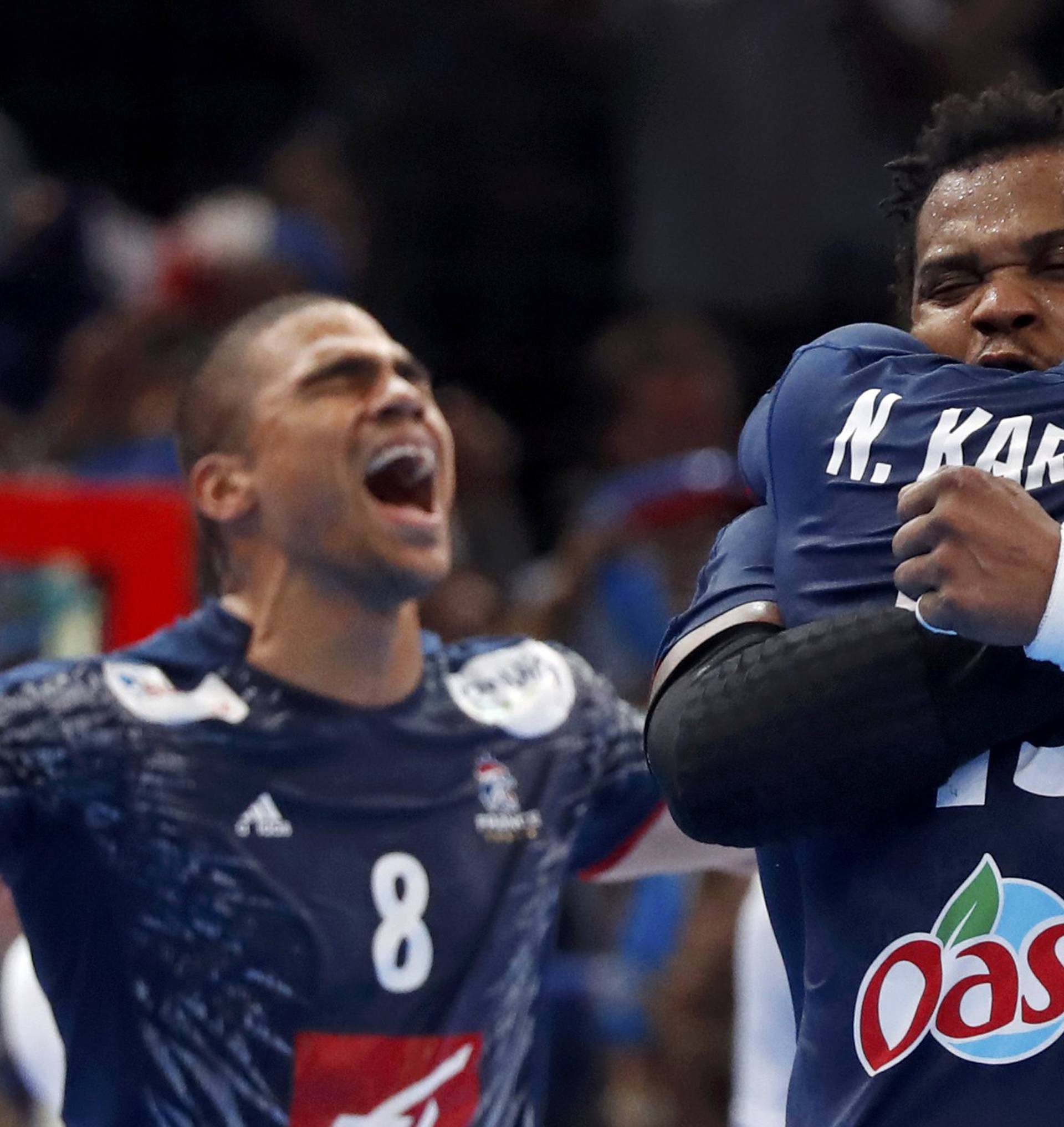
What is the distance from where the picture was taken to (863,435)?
1729 millimetres

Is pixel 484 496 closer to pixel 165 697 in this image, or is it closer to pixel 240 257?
pixel 240 257

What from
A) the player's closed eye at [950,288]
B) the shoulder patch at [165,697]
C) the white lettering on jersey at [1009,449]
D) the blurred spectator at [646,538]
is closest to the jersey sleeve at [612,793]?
the shoulder patch at [165,697]

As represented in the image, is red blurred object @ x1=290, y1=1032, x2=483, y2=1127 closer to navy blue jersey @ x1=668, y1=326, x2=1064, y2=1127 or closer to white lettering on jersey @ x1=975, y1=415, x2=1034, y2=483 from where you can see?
navy blue jersey @ x1=668, y1=326, x2=1064, y2=1127

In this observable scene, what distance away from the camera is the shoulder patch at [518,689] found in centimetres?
288

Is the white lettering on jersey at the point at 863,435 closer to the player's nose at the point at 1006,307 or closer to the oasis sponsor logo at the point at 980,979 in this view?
the player's nose at the point at 1006,307

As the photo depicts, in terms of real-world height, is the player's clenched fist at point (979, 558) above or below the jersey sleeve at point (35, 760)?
above

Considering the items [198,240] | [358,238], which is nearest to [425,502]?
[198,240]

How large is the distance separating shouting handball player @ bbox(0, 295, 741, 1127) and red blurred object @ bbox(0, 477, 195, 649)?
3.40 ft

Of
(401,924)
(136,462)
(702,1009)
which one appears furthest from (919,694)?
(136,462)

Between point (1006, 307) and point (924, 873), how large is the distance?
476mm

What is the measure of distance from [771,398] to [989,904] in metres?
0.48

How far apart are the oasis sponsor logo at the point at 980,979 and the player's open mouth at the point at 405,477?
135 cm

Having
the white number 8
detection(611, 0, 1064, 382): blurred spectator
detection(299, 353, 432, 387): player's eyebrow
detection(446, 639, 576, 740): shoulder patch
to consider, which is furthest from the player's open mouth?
detection(611, 0, 1064, 382): blurred spectator

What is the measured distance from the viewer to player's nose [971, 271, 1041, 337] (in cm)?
174
